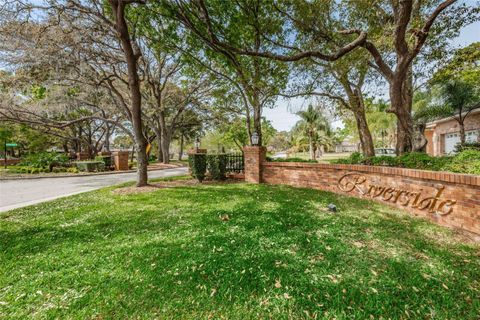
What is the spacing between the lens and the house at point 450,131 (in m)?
Result: 13.2

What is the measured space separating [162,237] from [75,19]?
10344 millimetres

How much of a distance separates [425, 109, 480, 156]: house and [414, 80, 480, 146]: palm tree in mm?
406

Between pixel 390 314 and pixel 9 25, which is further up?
pixel 9 25

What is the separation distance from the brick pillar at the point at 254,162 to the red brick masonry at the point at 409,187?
1.35 metres

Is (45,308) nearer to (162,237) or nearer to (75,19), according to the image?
(162,237)

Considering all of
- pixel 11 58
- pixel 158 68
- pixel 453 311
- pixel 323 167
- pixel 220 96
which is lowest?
pixel 453 311

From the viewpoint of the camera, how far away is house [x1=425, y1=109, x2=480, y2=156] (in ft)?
43.4

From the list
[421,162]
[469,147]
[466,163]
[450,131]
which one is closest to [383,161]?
[421,162]

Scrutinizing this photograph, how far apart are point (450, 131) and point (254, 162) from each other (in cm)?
1704

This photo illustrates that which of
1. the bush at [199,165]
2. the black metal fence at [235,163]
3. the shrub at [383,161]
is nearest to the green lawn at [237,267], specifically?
the shrub at [383,161]

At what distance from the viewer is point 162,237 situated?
3471mm

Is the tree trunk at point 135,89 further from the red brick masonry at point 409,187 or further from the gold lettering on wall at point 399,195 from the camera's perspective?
the gold lettering on wall at point 399,195

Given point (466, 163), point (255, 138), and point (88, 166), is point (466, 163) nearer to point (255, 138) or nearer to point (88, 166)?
point (255, 138)

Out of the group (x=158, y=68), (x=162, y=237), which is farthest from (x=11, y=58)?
(x=162, y=237)
